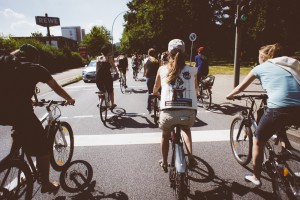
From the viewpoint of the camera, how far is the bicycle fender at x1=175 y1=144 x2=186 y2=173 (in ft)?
8.68

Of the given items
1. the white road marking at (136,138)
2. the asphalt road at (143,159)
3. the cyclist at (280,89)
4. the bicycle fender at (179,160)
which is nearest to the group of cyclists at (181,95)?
the cyclist at (280,89)

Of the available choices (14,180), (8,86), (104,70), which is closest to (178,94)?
(8,86)

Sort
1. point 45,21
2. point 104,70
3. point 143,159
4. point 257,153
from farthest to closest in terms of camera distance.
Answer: point 45,21 < point 104,70 < point 143,159 < point 257,153

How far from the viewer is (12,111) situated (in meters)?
2.76

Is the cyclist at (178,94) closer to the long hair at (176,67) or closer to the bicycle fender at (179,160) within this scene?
the long hair at (176,67)

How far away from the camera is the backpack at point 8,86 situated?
261 centimetres

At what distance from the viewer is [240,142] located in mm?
4379

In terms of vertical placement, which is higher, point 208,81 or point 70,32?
point 70,32

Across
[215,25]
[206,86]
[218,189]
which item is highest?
[215,25]

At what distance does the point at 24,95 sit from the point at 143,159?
2.45m

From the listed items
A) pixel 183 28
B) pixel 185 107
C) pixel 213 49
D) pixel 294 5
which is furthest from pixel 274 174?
pixel 213 49

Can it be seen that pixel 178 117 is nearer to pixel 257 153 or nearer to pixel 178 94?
pixel 178 94

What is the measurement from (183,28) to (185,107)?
3722cm

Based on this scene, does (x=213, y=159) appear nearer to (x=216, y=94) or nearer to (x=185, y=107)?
(x=185, y=107)
